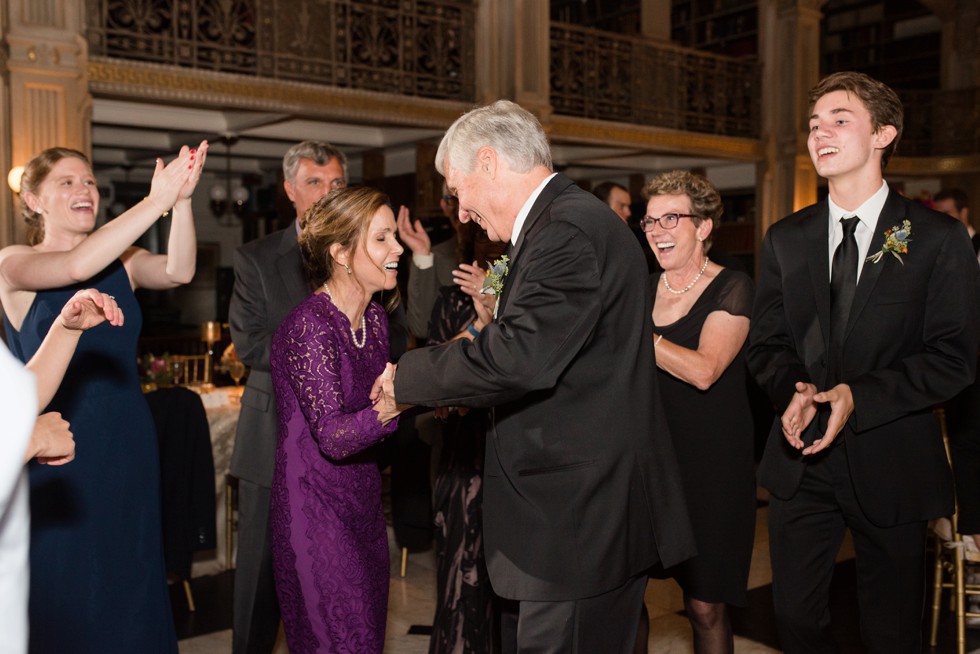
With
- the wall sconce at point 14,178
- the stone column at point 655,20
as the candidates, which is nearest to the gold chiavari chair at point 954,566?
the wall sconce at point 14,178

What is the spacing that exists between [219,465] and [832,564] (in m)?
3.40

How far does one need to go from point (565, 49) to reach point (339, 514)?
32.5 feet

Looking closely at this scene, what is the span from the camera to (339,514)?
2.36 meters

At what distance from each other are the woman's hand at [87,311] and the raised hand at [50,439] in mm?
509

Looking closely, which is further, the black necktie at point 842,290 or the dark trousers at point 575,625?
the black necktie at point 842,290

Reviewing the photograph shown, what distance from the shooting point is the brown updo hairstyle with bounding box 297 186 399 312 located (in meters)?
2.43

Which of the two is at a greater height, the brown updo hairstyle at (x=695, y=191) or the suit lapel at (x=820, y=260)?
the brown updo hairstyle at (x=695, y=191)

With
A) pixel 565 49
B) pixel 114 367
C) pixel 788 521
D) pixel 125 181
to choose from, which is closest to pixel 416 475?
pixel 114 367

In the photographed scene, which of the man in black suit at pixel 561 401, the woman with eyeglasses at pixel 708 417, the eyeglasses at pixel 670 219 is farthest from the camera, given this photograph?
the eyeglasses at pixel 670 219

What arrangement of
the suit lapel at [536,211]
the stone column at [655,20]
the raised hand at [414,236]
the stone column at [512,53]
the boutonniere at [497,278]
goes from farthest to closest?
the stone column at [655,20] → the stone column at [512,53] → the raised hand at [414,236] → the boutonniere at [497,278] → the suit lapel at [536,211]

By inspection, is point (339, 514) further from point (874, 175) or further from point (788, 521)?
point (874, 175)

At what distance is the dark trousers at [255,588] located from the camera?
3006 mm

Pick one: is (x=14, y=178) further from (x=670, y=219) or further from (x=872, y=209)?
(x=872, y=209)

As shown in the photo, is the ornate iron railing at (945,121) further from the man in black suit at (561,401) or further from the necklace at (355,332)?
the man in black suit at (561,401)
